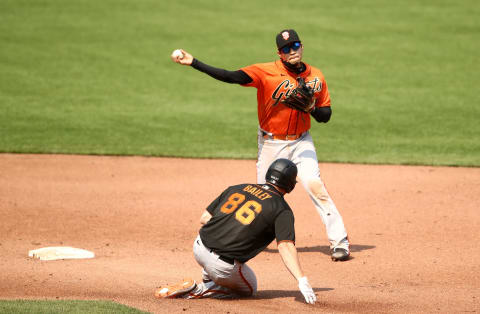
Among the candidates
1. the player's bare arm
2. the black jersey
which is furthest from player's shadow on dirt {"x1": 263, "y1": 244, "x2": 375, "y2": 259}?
the player's bare arm

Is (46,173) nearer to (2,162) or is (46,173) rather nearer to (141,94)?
(2,162)

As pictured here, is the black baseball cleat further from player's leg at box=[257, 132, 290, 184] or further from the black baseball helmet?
the black baseball helmet

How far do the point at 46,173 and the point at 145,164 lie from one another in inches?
67.4

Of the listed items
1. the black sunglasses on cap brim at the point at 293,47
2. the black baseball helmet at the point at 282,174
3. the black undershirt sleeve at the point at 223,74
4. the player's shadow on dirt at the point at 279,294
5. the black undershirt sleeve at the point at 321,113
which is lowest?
the player's shadow on dirt at the point at 279,294

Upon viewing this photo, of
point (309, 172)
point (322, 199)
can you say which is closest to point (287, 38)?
point (309, 172)

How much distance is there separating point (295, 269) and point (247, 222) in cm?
62

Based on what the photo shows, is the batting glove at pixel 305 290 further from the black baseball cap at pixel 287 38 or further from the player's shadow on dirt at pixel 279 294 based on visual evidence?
the black baseball cap at pixel 287 38

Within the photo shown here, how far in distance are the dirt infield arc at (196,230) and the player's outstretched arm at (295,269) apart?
0.28 meters

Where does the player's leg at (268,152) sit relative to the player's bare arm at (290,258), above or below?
above

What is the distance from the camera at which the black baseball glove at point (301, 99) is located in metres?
7.64

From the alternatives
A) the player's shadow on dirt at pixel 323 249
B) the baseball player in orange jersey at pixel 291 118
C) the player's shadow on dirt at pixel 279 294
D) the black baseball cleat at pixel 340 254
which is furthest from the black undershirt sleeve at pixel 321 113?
the player's shadow on dirt at pixel 279 294

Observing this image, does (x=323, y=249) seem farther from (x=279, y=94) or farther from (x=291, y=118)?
(x=279, y=94)

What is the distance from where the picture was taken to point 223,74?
777cm

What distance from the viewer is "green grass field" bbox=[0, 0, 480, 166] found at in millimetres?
13906
